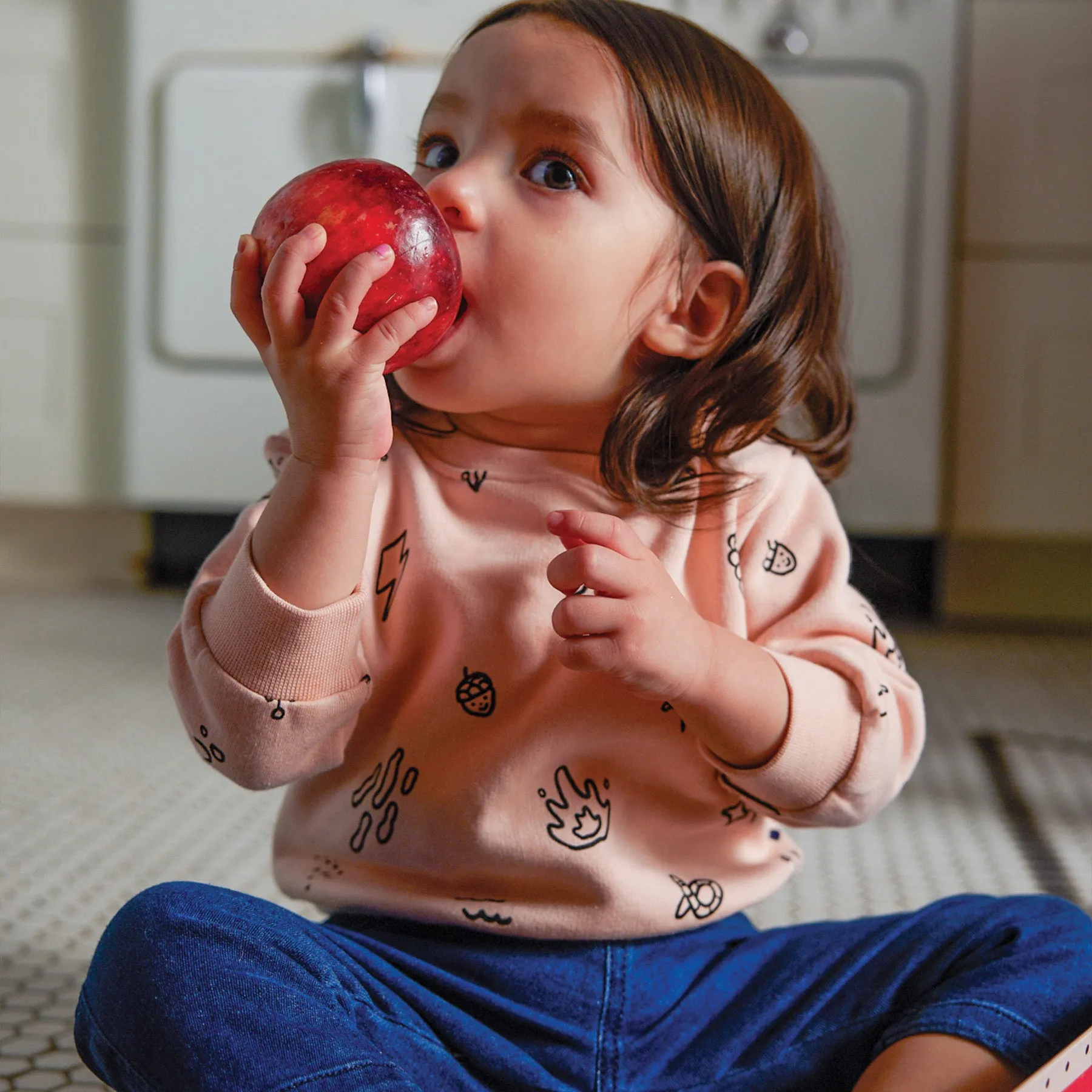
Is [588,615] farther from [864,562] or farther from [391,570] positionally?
[864,562]

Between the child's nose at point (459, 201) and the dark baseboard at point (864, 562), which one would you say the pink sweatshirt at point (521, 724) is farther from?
the dark baseboard at point (864, 562)

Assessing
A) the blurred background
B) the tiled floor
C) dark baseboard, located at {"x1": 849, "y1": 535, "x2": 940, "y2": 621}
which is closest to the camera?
the tiled floor

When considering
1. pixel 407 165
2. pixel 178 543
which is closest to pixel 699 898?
pixel 407 165

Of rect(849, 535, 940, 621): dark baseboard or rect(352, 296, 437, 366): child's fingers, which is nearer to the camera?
rect(352, 296, 437, 366): child's fingers

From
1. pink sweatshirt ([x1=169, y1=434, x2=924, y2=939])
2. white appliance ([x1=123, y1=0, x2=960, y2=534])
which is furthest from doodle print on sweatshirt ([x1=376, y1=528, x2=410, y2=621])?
white appliance ([x1=123, y1=0, x2=960, y2=534])

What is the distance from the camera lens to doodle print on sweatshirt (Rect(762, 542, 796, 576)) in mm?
620

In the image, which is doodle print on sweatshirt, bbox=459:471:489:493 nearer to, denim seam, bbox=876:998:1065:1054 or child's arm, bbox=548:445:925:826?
child's arm, bbox=548:445:925:826

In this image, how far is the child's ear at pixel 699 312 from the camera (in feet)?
2.01

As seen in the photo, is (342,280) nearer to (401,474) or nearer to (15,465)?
(401,474)

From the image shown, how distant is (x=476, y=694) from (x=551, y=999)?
0.13m

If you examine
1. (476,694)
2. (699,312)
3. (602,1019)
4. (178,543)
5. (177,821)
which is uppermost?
(699,312)

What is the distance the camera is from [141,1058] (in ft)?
1.58

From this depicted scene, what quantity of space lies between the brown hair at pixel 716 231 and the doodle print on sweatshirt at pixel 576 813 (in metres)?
0.12

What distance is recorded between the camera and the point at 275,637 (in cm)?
52
